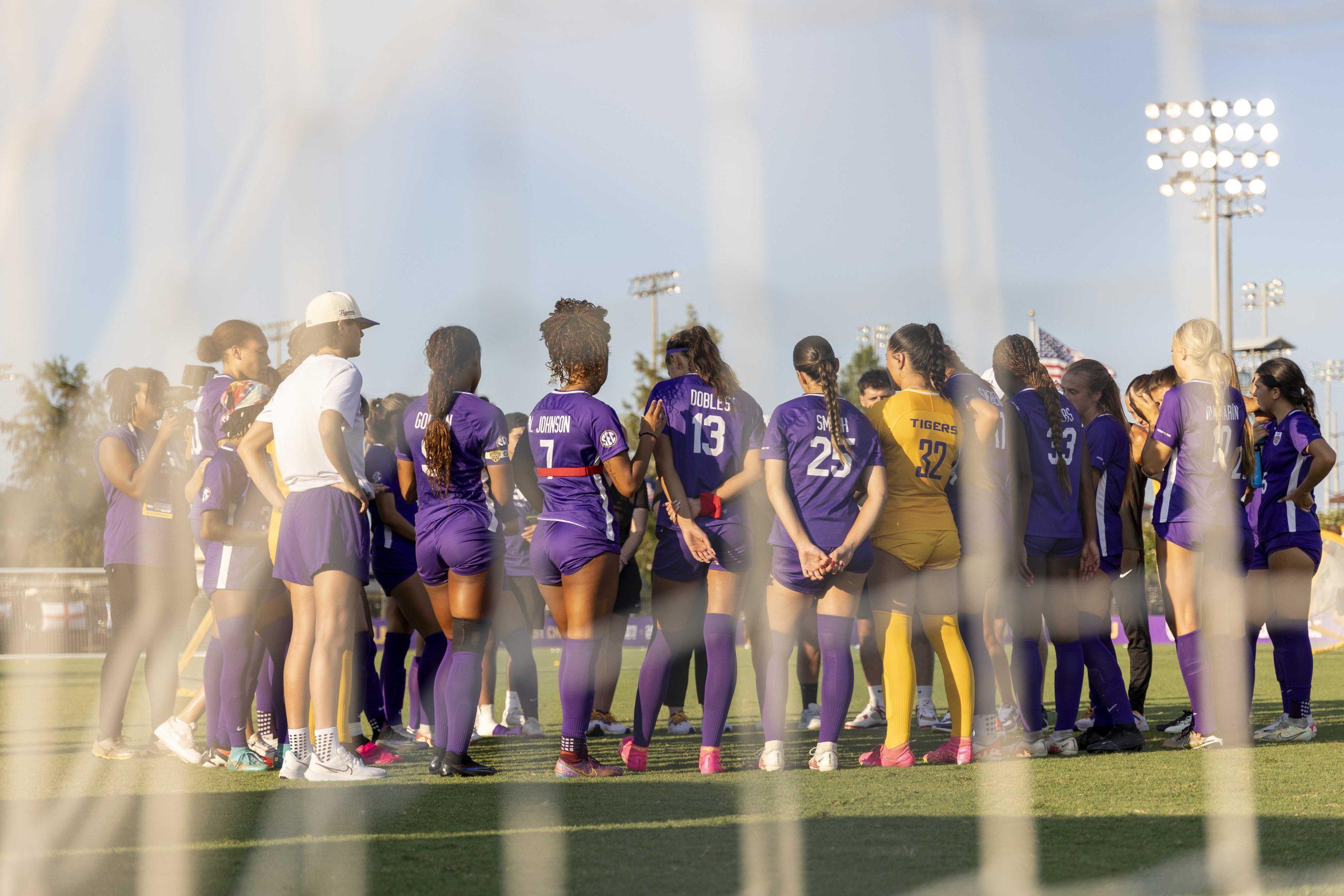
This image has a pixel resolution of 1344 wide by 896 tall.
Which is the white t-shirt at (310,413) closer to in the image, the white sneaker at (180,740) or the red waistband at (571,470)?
the red waistband at (571,470)

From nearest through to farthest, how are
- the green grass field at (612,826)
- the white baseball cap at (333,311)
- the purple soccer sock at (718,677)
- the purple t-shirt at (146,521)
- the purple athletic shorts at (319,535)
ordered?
the white baseball cap at (333,311), the green grass field at (612,826), the purple t-shirt at (146,521), the purple athletic shorts at (319,535), the purple soccer sock at (718,677)

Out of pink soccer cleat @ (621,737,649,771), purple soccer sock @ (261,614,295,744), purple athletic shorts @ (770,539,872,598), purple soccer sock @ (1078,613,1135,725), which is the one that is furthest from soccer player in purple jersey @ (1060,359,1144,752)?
purple soccer sock @ (261,614,295,744)

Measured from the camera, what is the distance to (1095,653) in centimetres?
498

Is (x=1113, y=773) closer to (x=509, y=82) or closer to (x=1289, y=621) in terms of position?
(x=1289, y=621)

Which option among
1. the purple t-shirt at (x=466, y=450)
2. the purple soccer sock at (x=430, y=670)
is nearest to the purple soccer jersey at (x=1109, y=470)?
the purple t-shirt at (x=466, y=450)

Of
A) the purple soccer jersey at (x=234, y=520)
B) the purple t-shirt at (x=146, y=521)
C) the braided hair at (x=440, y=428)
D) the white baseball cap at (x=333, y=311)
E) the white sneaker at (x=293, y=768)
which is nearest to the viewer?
the white baseball cap at (x=333, y=311)

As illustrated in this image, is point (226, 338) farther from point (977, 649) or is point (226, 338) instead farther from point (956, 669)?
point (977, 649)

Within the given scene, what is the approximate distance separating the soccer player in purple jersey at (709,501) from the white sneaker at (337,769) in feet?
3.09

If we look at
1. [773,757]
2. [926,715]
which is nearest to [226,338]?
[773,757]

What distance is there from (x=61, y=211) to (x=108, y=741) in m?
3.59

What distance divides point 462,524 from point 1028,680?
2.23 meters

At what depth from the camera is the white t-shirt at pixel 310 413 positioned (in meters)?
4.09

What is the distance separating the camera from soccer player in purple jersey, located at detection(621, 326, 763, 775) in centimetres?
452

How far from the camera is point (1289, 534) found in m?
5.38
